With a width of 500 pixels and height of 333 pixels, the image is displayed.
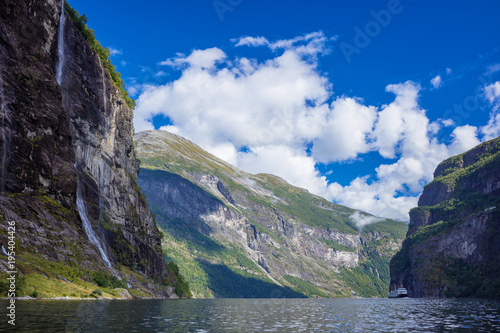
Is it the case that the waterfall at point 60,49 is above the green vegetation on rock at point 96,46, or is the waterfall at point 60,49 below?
below

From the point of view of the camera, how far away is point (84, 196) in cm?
10856

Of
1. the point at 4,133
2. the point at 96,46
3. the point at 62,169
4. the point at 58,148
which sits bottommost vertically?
the point at 62,169

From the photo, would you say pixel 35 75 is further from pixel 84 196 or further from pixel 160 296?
pixel 160 296

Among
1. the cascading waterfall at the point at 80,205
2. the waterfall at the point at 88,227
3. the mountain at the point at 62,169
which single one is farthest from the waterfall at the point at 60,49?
the waterfall at the point at 88,227

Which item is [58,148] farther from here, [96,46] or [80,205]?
[96,46]

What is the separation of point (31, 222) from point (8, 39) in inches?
1672

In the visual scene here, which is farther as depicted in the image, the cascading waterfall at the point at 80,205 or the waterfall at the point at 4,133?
the cascading waterfall at the point at 80,205

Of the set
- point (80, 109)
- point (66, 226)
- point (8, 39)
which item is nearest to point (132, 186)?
point (80, 109)

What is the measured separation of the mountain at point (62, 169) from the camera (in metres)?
76.6

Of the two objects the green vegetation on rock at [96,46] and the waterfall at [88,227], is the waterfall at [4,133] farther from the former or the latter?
the green vegetation on rock at [96,46]

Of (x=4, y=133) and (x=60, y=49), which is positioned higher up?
(x=60, y=49)

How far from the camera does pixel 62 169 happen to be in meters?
93.9

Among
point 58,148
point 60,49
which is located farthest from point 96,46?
point 58,148

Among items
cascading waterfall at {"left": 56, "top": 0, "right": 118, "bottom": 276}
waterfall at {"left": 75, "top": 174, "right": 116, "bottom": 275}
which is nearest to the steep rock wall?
cascading waterfall at {"left": 56, "top": 0, "right": 118, "bottom": 276}
